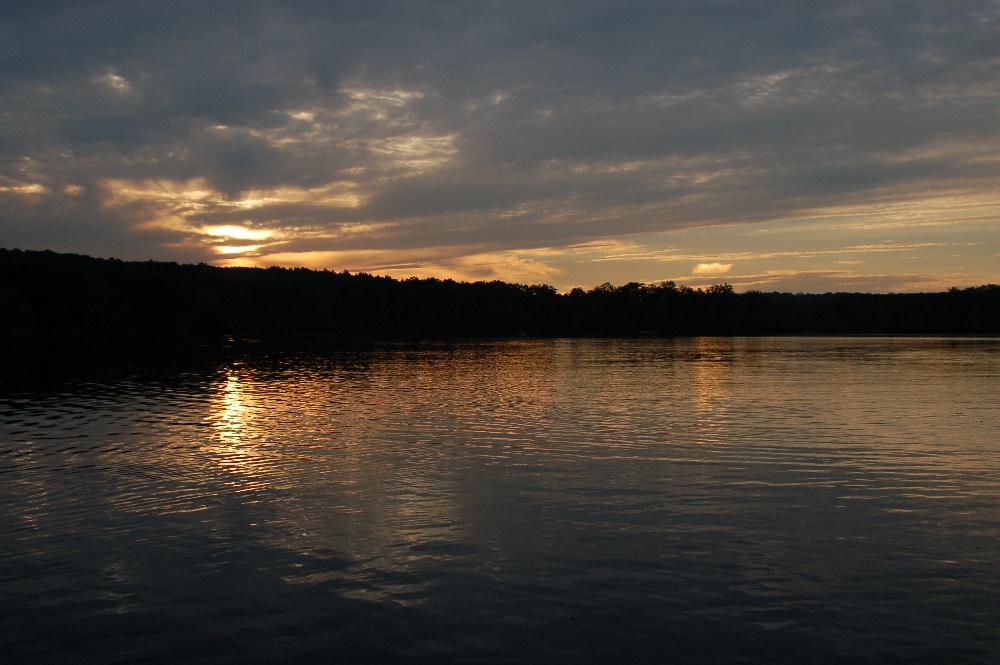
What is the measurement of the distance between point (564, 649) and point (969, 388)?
45473 millimetres

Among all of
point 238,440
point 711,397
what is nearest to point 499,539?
point 238,440

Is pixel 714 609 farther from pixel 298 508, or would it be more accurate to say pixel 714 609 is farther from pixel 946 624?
pixel 298 508

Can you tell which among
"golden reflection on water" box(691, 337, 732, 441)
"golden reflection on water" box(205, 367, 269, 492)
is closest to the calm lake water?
"golden reflection on water" box(205, 367, 269, 492)

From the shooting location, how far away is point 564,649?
9641 millimetres

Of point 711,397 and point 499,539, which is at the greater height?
point 711,397

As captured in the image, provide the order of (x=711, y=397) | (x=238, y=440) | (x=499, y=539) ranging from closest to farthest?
(x=499, y=539) < (x=238, y=440) < (x=711, y=397)

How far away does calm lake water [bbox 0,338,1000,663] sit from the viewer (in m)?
9.95

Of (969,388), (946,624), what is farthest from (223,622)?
(969,388)

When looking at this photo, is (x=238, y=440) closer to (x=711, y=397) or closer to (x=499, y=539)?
(x=499, y=539)

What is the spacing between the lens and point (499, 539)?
14172 mm

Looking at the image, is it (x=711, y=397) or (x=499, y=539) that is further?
(x=711, y=397)

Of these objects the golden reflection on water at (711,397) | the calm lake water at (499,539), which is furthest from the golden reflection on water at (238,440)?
the golden reflection on water at (711,397)

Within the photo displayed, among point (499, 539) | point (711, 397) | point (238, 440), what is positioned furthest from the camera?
point (711, 397)

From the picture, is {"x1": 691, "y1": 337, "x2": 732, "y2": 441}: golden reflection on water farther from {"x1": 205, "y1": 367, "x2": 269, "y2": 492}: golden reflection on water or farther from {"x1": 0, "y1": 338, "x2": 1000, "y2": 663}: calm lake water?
{"x1": 205, "y1": 367, "x2": 269, "y2": 492}: golden reflection on water
